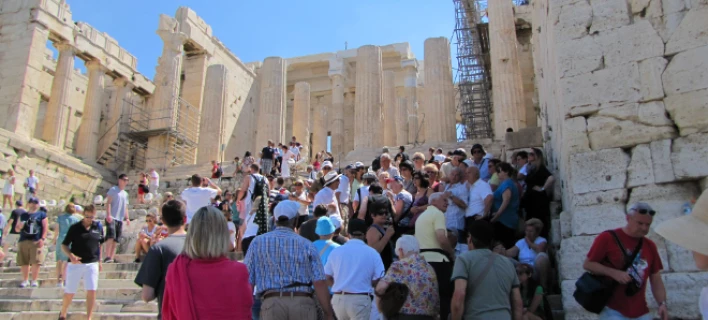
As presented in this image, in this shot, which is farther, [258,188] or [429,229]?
[258,188]

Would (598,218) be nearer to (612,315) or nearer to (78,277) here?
(612,315)

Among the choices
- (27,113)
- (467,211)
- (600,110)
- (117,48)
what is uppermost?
(117,48)

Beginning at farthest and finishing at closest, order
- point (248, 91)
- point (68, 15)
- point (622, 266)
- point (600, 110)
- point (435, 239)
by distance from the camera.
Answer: point (248, 91), point (68, 15), point (600, 110), point (435, 239), point (622, 266)

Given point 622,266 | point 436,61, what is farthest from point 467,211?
point 436,61

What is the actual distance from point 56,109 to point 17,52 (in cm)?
244

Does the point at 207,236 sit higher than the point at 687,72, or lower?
lower

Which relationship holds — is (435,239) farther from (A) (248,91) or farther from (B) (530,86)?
(A) (248,91)

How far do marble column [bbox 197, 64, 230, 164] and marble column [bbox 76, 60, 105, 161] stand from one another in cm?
417

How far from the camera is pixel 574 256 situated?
570 centimetres

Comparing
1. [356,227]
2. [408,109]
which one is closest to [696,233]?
[356,227]

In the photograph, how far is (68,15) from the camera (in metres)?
24.5

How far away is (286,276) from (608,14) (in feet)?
14.1

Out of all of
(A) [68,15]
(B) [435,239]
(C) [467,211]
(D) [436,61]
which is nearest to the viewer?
(B) [435,239]

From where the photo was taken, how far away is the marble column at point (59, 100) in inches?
922
